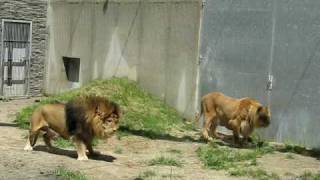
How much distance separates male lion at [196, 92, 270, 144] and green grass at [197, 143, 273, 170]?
1.80 feet

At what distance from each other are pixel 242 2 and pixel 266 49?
1.27 meters

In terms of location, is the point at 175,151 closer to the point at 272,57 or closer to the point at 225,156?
the point at 225,156

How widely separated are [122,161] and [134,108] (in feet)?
15.2

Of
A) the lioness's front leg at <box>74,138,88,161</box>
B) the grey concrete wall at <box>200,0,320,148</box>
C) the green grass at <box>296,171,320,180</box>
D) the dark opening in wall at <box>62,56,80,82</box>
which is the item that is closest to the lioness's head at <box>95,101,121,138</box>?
the lioness's front leg at <box>74,138,88,161</box>

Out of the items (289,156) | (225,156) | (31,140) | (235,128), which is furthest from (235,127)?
(31,140)

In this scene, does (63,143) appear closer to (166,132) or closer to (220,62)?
(166,132)

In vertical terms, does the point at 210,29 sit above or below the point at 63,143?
above

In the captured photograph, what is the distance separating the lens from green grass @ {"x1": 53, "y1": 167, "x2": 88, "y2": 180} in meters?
8.49

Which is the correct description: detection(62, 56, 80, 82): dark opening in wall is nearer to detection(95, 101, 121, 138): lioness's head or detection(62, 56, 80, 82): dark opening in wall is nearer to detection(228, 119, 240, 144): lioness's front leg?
detection(228, 119, 240, 144): lioness's front leg

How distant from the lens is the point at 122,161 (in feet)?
34.0

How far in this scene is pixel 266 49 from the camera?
13.4 metres

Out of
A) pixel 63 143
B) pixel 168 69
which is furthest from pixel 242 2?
pixel 63 143

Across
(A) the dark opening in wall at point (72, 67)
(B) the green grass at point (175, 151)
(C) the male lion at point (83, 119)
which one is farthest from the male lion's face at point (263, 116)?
(A) the dark opening in wall at point (72, 67)

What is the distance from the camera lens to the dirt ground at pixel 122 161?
29.8ft
